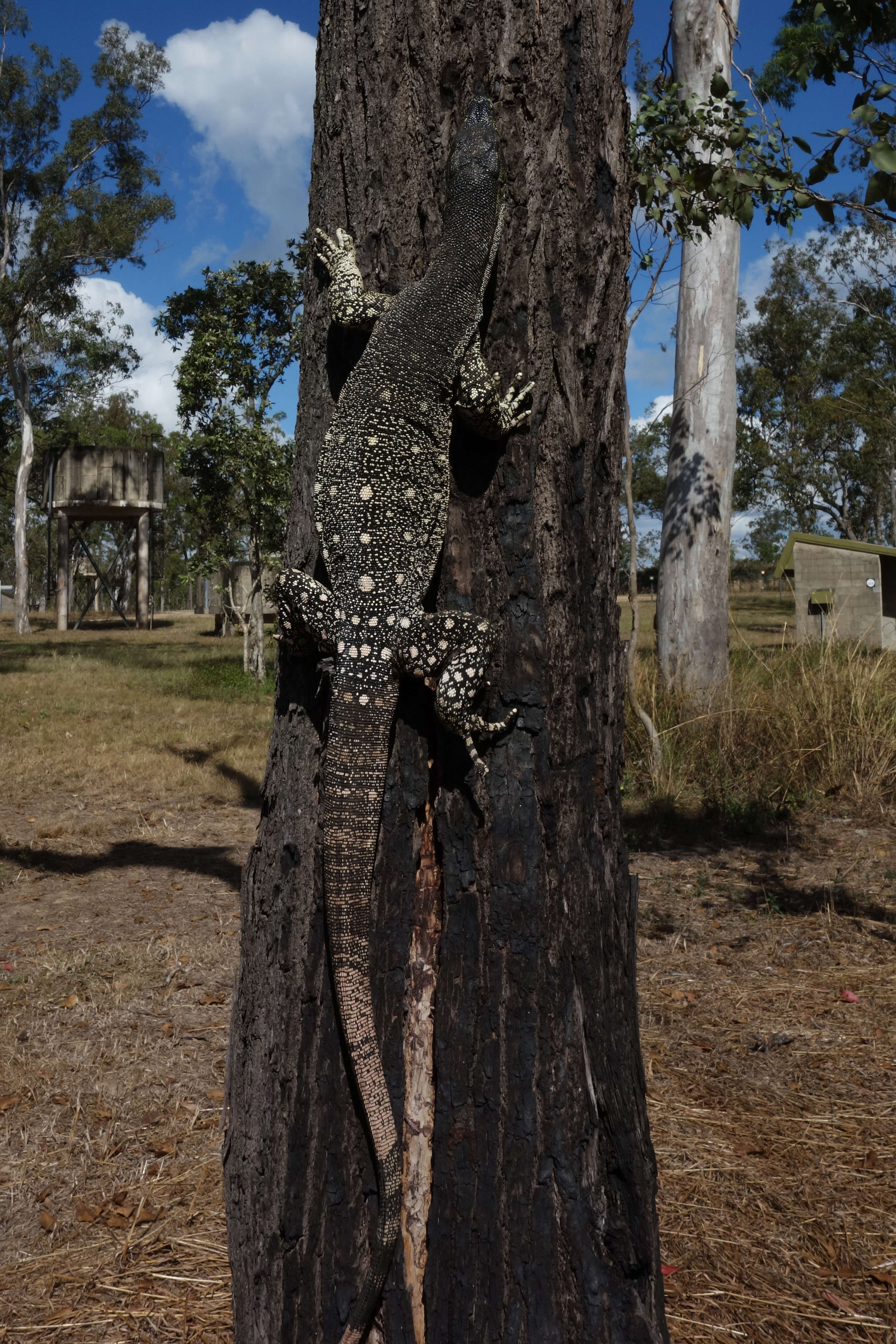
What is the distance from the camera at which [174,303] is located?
14.0 m

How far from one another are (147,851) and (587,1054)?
5.72m

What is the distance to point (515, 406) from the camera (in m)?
2.20

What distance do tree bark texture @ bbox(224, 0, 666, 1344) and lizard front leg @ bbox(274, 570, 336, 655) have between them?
0.09 metres

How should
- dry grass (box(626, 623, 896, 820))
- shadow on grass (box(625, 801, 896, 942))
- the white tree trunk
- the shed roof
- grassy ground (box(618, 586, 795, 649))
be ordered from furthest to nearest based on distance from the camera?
the white tree trunk
the shed roof
grassy ground (box(618, 586, 795, 649))
dry grass (box(626, 623, 896, 820))
shadow on grass (box(625, 801, 896, 942))

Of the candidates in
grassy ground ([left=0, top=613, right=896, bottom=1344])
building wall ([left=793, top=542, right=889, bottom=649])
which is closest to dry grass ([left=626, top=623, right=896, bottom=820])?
grassy ground ([left=0, top=613, right=896, bottom=1344])

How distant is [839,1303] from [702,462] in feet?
29.6

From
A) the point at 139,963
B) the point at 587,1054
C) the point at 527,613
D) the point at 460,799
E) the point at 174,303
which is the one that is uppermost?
the point at 174,303

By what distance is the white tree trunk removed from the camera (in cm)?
2825

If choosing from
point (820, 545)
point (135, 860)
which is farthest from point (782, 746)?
point (820, 545)

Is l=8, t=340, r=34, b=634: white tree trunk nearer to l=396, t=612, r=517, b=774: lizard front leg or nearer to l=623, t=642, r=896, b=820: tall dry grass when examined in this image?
l=623, t=642, r=896, b=820: tall dry grass

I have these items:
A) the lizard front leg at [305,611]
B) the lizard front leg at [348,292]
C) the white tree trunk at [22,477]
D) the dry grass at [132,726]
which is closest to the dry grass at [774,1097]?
the lizard front leg at [305,611]

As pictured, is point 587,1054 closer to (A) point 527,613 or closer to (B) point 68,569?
(A) point 527,613

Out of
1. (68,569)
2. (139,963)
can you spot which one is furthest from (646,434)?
(68,569)

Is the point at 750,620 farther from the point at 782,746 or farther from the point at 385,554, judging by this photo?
the point at 385,554
